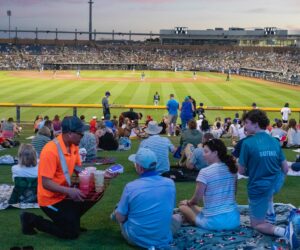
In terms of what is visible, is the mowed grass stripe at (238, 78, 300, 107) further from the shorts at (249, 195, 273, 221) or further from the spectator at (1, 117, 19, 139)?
the shorts at (249, 195, 273, 221)

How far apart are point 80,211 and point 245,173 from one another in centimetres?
238

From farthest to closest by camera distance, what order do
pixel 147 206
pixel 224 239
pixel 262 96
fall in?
pixel 262 96, pixel 224 239, pixel 147 206

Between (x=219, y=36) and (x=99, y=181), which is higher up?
(x=219, y=36)

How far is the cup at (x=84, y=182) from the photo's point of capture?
22.6 feet

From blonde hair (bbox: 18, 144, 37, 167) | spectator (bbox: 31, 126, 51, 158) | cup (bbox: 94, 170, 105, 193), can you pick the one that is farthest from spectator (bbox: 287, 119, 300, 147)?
cup (bbox: 94, 170, 105, 193)

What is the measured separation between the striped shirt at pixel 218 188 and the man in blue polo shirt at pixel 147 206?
0.57m

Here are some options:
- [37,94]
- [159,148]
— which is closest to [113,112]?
[37,94]

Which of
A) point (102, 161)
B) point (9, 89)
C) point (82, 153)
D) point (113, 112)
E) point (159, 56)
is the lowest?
point (113, 112)

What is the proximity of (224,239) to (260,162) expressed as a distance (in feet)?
A: 3.76

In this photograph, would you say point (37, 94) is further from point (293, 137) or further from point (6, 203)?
point (6, 203)

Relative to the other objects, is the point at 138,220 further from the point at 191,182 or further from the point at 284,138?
the point at 284,138

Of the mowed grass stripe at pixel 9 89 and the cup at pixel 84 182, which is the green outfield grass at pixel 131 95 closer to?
the mowed grass stripe at pixel 9 89

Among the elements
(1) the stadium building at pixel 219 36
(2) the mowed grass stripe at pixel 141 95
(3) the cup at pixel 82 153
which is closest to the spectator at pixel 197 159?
(3) the cup at pixel 82 153

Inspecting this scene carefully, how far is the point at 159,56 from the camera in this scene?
104m
